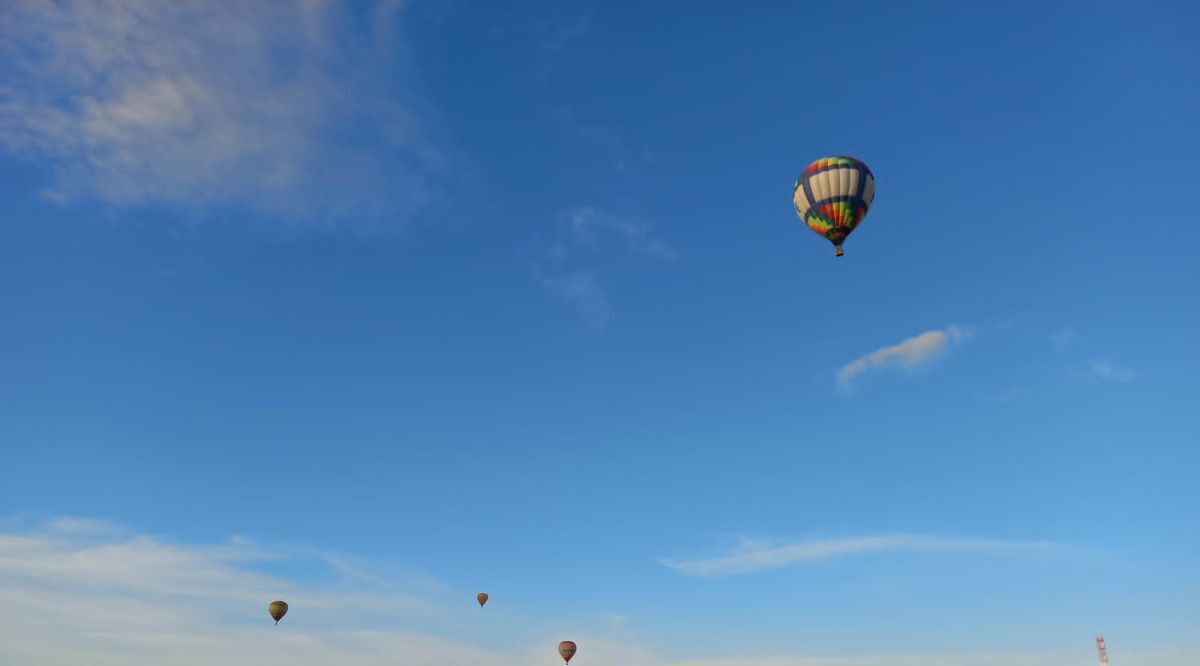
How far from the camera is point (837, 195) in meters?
75.8

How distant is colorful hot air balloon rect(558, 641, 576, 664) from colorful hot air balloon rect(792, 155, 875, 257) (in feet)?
315

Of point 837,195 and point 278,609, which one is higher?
point 837,195

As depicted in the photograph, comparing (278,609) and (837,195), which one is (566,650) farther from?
(837,195)

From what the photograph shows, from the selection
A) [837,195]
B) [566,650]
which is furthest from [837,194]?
[566,650]

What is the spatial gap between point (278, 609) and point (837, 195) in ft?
345

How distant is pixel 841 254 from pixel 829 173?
7.92 metres

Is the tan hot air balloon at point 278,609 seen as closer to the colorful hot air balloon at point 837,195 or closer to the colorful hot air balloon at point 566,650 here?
the colorful hot air balloon at point 566,650

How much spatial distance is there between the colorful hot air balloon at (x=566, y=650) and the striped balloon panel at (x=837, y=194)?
316ft

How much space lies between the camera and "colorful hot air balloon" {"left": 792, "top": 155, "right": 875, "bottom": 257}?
7575 cm

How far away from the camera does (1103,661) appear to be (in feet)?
651

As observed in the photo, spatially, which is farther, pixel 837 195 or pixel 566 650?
pixel 566 650

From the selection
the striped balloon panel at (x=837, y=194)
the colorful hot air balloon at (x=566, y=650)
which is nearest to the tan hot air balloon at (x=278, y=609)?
the colorful hot air balloon at (x=566, y=650)

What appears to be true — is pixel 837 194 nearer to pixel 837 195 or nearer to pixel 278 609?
pixel 837 195

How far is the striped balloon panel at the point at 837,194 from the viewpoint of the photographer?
75750 millimetres
